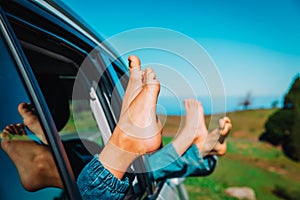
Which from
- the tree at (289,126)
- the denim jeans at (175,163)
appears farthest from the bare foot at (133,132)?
the tree at (289,126)

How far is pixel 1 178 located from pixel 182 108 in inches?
39.3

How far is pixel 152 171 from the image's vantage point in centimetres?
223

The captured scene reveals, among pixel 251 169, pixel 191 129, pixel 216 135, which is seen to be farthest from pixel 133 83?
pixel 251 169

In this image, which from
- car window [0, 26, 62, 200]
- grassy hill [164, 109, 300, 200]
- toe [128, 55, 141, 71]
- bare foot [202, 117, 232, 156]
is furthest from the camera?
grassy hill [164, 109, 300, 200]

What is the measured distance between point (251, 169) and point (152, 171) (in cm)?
911

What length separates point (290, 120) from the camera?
1115 centimetres

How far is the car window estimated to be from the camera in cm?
103

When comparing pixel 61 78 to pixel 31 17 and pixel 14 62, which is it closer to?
pixel 31 17

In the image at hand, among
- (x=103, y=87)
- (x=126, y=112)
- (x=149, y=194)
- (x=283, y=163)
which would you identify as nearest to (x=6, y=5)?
(x=126, y=112)

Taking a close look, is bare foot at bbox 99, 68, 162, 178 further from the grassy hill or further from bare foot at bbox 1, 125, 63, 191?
the grassy hill

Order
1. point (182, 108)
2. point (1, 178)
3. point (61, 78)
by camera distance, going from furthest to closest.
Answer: point (61, 78)
point (182, 108)
point (1, 178)

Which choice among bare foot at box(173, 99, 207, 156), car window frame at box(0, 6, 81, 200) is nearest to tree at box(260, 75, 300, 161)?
bare foot at box(173, 99, 207, 156)

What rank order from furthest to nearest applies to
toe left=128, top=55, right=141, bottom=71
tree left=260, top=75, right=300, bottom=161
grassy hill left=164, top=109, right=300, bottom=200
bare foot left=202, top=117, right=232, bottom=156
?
tree left=260, top=75, right=300, bottom=161, grassy hill left=164, top=109, right=300, bottom=200, bare foot left=202, top=117, right=232, bottom=156, toe left=128, top=55, right=141, bottom=71

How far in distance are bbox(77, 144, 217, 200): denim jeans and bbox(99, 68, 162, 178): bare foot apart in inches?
1.2
